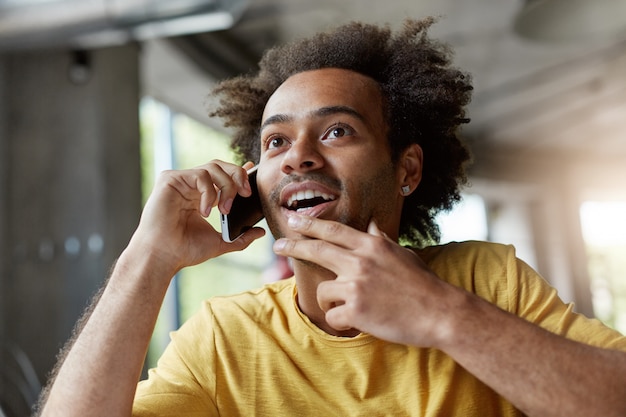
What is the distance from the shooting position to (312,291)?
63.3 inches

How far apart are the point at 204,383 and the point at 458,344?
24.0 inches

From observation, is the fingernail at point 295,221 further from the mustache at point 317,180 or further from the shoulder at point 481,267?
the shoulder at point 481,267

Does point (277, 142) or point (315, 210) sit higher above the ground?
point (277, 142)

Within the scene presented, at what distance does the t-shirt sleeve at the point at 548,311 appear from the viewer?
1330mm

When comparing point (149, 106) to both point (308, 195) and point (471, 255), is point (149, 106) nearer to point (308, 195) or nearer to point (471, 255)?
A: point (308, 195)

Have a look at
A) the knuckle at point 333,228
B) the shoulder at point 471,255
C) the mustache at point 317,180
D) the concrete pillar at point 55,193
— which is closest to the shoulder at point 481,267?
the shoulder at point 471,255

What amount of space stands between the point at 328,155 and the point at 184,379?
59 cm

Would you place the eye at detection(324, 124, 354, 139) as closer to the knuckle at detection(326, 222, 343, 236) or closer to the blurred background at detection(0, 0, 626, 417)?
the knuckle at detection(326, 222, 343, 236)

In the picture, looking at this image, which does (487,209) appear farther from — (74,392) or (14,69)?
(74,392)

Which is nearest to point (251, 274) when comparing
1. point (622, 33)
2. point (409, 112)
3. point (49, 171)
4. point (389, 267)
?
point (49, 171)

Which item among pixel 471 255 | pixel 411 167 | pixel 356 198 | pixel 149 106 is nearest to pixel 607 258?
pixel 149 106

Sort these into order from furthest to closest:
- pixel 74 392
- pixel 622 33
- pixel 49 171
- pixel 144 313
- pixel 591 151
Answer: pixel 591 151 → pixel 622 33 → pixel 49 171 → pixel 144 313 → pixel 74 392

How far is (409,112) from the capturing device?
1.88 metres

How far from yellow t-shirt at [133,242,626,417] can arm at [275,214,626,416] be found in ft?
0.68
